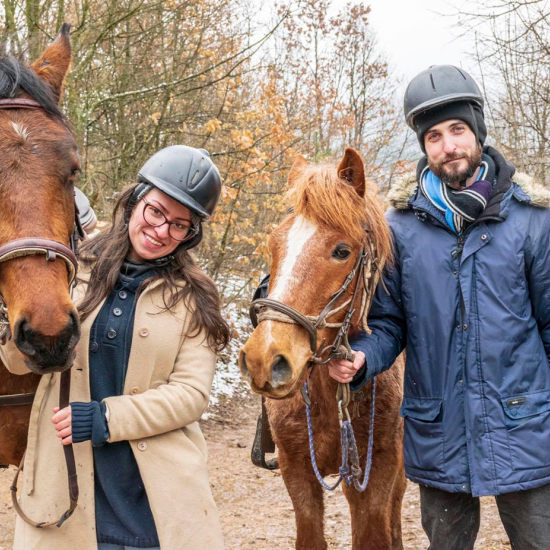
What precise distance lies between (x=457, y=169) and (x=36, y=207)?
1.77 m

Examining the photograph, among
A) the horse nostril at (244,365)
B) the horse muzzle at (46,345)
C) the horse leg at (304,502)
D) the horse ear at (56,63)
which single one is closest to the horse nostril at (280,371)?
the horse nostril at (244,365)

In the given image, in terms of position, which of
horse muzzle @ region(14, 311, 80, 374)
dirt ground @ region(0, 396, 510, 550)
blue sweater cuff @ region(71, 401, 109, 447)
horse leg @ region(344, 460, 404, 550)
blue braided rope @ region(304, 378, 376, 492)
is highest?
horse muzzle @ region(14, 311, 80, 374)

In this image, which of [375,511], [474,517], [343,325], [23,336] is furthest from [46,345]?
[375,511]

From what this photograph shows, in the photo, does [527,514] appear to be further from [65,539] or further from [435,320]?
[65,539]

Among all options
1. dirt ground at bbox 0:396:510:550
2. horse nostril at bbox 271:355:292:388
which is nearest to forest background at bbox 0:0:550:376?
dirt ground at bbox 0:396:510:550

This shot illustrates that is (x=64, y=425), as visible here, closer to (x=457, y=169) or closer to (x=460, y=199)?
(x=460, y=199)

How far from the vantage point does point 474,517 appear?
274 cm

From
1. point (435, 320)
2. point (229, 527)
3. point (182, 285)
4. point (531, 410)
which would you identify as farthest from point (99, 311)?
point (229, 527)

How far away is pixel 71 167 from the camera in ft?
7.70

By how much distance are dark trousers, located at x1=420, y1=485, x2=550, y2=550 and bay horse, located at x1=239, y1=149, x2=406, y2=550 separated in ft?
1.70

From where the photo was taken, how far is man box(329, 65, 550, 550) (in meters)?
2.49

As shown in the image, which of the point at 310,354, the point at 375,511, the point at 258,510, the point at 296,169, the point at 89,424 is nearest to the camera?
the point at 89,424

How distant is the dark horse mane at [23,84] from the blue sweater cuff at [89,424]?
45.9 inches

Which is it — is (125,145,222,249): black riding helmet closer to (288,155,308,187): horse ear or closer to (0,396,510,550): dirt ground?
(288,155,308,187): horse ear
